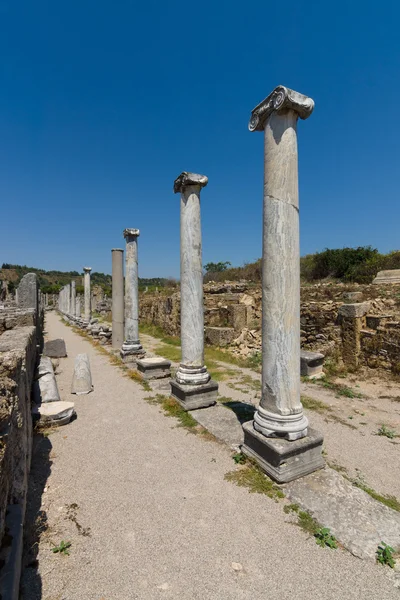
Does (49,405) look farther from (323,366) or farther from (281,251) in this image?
(323,366)

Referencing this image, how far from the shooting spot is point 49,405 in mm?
5406

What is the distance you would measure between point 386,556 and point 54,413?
4835 millimetres

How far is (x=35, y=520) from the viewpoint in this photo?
2828 mm

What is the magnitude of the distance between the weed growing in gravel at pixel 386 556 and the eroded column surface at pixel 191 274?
387 centimetres

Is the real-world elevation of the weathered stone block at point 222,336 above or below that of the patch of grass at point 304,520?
above

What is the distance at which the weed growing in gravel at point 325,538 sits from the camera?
100 inches

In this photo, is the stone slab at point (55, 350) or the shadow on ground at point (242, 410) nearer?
the shadow on ground at point (242, 410)

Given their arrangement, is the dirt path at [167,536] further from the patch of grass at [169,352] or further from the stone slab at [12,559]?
the patch of grass at [169,352]

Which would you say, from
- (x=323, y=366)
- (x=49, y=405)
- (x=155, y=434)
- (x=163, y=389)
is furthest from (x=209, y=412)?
(x=323, y=366)

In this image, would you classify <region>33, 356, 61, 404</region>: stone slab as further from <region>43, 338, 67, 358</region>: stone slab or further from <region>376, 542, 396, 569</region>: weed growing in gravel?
<region>376, 542, 396, 569</region>: weed growing in gravel

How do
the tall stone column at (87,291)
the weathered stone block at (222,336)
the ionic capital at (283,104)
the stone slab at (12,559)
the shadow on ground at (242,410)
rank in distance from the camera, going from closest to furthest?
the stone slab at (12,559), the ionic capital at (283,104), the shadow on ground at (242,410), the weathered stone block at (222,336), the tall stone column at (87,291)

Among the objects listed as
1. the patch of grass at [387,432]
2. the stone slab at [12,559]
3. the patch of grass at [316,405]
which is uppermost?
the stone slab at [12,559]

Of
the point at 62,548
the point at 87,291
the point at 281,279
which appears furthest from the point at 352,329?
the point at 87,291

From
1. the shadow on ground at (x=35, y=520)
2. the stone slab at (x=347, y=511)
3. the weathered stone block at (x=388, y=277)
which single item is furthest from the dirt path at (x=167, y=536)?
the weathered stone block at (x=388, y=277)
